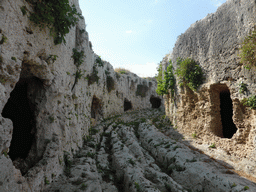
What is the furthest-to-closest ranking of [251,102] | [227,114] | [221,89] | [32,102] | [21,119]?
[227,114], [221,89], [251,102], [21,119], [32,102]

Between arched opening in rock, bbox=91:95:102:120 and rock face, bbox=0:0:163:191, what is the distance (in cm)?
598

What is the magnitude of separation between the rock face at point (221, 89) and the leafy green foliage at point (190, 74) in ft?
1.05

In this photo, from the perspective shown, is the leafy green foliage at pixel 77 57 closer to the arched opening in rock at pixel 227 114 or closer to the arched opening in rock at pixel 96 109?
the arched opening in rock at pixel 96 109

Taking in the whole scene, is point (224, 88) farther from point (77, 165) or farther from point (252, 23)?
point (77, 165)

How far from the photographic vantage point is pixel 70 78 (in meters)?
8.69

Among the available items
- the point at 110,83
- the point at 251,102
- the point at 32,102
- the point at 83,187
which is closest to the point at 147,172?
the point at 83,187

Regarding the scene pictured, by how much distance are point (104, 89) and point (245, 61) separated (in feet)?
42.7

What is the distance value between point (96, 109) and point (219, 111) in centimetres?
1112

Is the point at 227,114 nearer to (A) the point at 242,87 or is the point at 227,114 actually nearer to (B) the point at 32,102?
(A) the point at 242,87

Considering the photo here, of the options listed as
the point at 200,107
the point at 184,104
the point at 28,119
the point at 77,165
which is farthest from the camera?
the point at 184,104

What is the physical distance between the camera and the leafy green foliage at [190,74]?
34.6 ft

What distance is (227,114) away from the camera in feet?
35.7

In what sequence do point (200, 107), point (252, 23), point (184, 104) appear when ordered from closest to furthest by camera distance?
point (252, 23) < point (200, 107) < point (184, 104)

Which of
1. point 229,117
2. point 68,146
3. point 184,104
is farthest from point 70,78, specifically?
point 229,117
